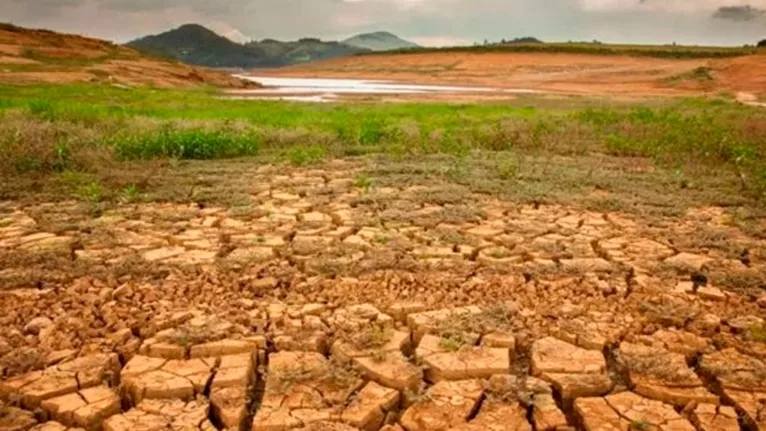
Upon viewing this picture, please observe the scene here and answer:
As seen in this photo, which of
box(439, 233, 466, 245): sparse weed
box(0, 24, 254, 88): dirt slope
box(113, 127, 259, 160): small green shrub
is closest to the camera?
box(439, 233, 466, 245): sparse weed

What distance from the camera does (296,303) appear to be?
3.91 meters

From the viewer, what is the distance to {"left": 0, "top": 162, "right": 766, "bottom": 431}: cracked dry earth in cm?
284

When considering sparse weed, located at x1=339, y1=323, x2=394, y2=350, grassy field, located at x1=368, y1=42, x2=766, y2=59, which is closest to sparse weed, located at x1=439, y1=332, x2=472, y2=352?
sparse weed, located at x1=339, y1=323, x2=394, y2=350

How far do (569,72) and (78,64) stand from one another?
30.2 m

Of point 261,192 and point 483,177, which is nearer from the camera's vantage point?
point 261,192

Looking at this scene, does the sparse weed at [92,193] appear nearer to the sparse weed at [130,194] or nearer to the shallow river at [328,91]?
the sparse weed at [130,194]

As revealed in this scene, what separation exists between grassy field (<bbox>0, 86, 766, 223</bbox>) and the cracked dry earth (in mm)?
1289

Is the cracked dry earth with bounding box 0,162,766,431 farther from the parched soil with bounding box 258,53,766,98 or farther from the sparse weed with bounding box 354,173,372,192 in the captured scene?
the parched soil with bounding box 258,53,766,98

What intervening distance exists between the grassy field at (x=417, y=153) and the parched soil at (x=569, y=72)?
15.6m

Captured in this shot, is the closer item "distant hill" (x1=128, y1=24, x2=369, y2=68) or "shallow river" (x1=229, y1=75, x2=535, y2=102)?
"shallow river" (x1=229, y1=75, x2=535, y2=102)

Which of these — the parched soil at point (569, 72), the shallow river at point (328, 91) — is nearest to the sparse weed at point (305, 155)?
the shallow river at point (328, 91)

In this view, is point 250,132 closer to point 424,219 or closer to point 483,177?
point 483,177

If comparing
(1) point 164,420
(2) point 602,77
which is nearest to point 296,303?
(1) point 164,420

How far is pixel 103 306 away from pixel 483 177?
4845mm
